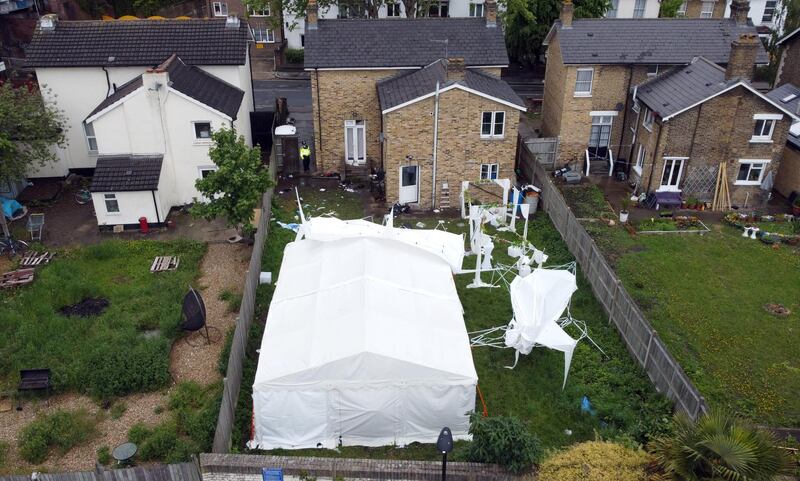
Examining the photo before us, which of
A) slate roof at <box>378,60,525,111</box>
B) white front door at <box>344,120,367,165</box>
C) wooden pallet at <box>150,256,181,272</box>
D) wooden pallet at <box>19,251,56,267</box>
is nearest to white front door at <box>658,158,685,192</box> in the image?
slate roof at <box>378,60,525,111</box>

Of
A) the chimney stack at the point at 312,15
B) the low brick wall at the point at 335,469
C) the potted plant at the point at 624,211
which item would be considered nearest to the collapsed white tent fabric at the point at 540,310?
the low brick wall at the point at 335,469

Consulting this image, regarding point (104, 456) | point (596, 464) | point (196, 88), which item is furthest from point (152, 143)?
point (596, 464)

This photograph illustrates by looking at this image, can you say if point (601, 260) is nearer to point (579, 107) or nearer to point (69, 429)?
point (579, 107)

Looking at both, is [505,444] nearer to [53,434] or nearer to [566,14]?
[53,434]

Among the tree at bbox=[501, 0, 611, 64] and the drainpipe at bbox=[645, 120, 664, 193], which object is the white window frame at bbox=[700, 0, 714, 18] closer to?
the tree at bbox=[501, 0, 611, 64]

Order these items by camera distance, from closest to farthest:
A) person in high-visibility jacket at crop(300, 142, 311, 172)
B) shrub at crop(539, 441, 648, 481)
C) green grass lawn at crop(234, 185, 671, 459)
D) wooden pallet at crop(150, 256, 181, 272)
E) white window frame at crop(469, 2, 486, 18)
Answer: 1. shrub at crop(539, 441, 648, 481)
2. green grass lawn at crop(234, 185, 671, 459)
3. wooden pallet at crop(150, 256, 181, 272)
4. person in high-visibility jacket at crop(300, 142, 311, 172)
5. white window frame at crop(469, 2, 486, 18)
